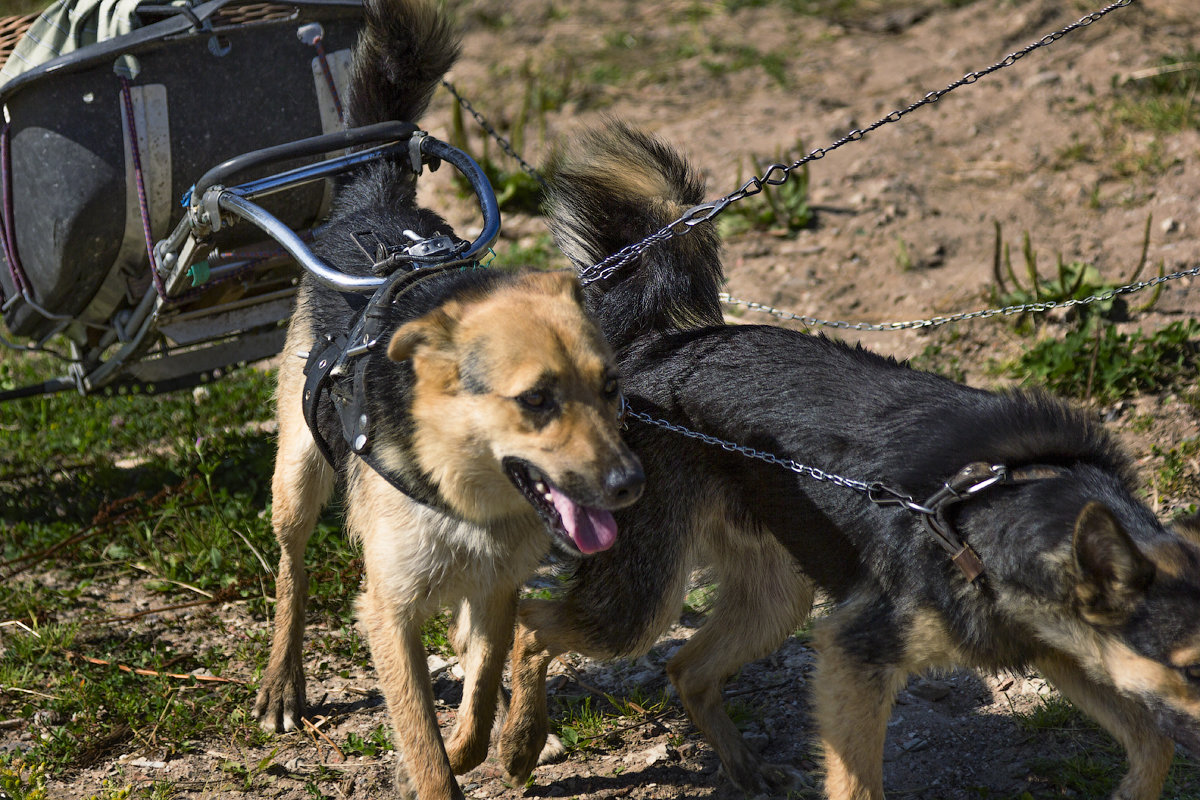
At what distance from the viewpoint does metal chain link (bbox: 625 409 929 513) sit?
283cm

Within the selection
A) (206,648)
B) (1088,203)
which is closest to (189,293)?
(206,648)

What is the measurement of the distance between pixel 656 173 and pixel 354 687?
2.08 meters

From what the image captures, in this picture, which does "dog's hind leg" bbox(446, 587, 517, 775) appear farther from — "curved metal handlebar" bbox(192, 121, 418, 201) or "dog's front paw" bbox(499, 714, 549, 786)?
"curved metal handlebar" bbox(192, 121, 418, 201)

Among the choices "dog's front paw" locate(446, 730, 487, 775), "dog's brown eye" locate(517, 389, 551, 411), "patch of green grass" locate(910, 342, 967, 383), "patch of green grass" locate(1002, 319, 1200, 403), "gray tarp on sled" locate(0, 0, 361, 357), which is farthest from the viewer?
"patch of green grass" locate(910, 342, 967, 383)

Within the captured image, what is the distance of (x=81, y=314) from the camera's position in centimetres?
457

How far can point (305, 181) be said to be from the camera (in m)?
3.62

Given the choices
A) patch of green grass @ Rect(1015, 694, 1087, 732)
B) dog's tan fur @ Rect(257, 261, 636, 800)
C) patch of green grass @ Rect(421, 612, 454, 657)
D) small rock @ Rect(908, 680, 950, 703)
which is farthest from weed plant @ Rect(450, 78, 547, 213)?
patch of green grass @ Rect(1015, 694, 1087, 732)

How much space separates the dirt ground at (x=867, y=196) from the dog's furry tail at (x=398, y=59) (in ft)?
6.60

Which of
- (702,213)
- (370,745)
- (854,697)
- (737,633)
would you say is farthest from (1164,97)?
(370,745)

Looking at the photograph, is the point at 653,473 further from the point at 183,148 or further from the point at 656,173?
the point at 183,148

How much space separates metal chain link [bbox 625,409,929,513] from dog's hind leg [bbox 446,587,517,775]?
2.13ft

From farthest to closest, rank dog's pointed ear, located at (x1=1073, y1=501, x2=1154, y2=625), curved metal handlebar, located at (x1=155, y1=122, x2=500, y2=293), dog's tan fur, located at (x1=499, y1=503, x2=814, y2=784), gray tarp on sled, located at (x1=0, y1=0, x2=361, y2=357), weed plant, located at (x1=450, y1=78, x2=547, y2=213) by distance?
weed plant, located at (x1=450, y1=78, x2=547, y2=213) < gray tarp on sled, located at (x1=0, y1=0, x2=361, y2=357) < dog's tan fur, located at (x1=499, y1=503, x2=814, y2=784) < curved metal handlebar, located at (x1=155, y1=122, x2=500, y2=293) < dog's pointed ear, located at (x1=1073, y1=501, x2=1154, y2=625)

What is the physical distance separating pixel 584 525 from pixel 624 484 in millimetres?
182

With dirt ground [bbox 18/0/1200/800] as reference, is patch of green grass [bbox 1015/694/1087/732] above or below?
below
